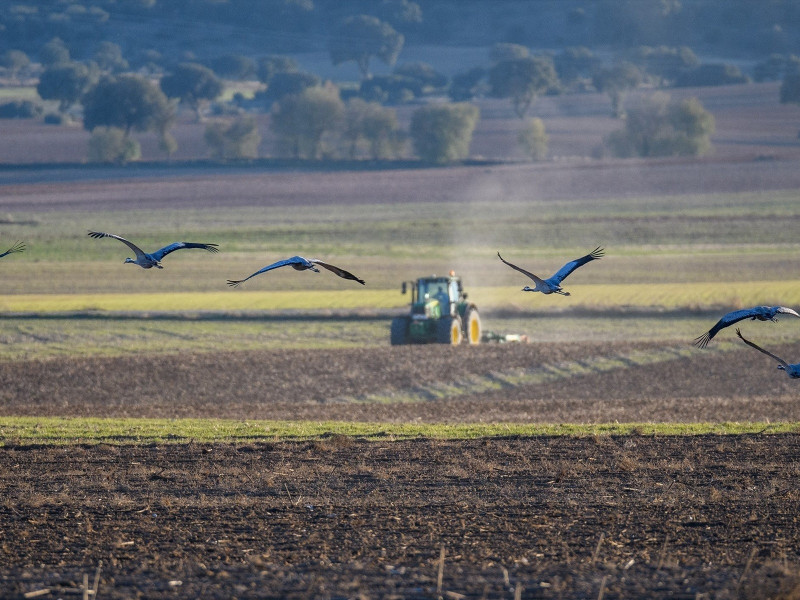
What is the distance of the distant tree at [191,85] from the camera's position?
165m

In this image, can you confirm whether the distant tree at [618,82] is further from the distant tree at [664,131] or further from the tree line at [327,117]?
the distant tree at [664,131]

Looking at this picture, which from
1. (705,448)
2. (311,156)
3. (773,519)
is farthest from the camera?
(311,156)

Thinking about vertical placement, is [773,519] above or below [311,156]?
below

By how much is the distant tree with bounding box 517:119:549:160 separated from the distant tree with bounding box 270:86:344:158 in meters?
20.4

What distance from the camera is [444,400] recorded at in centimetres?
2930

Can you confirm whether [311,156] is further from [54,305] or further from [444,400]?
[444,400]

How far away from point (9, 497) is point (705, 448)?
36.2 feet

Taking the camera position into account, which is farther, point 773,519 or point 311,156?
point 311,156

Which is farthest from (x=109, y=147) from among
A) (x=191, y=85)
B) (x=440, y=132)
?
(x=191, y=85)

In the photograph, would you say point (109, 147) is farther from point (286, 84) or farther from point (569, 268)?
point (569, 268)

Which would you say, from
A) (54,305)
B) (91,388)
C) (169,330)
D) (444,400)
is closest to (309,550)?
(444,400)

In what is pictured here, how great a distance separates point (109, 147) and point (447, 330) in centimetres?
9655

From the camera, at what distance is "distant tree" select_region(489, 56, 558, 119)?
16675cm

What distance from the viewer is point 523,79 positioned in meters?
167
